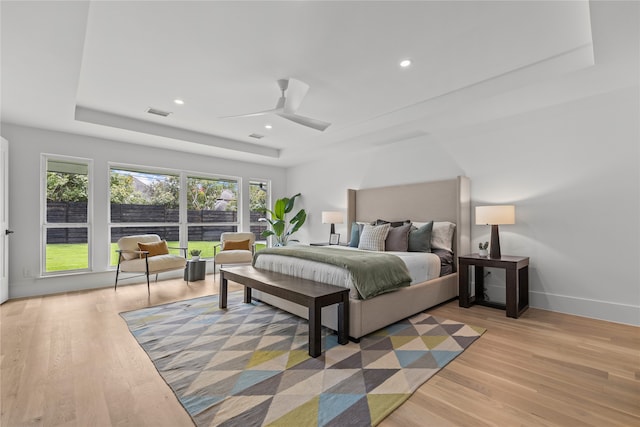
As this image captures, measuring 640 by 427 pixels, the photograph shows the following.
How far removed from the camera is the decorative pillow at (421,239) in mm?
4090

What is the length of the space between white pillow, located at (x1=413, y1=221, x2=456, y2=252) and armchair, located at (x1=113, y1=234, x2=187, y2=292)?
3853 mm

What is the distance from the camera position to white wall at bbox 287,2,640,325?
307cm

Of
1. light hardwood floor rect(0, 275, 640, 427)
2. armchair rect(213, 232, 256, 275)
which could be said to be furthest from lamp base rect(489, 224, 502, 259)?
armchair rect(213, 232, 256, 275)

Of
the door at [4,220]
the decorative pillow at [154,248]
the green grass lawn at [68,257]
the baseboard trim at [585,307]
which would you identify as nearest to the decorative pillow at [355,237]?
the baseboard trim at [585,307]

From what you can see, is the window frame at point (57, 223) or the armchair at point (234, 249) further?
the armchair at point (234, 249)

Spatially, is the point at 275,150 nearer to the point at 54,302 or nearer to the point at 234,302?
the point at 234,302

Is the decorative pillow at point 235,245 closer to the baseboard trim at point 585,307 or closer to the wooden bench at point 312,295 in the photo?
the wooden bench at point 312,295

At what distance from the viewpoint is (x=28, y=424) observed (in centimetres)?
160

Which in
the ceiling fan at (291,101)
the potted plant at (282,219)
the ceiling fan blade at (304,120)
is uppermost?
the ceiling fan at (291,101)

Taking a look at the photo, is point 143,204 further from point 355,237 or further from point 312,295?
point 312,295

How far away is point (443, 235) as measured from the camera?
166 inches

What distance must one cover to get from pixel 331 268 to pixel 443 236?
2.05 meters

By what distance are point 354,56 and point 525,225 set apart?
2944 millimetres

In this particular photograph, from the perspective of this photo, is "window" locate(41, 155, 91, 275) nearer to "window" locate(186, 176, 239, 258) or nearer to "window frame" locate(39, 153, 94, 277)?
"window frame" locate(39, 153, 94, 277)
